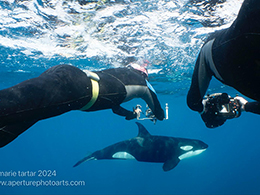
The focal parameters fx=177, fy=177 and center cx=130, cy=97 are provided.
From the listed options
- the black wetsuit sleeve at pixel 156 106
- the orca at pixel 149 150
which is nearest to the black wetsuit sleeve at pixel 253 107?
the black wetsuit sleeve at pixel 156 106

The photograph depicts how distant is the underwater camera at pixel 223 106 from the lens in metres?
3.30

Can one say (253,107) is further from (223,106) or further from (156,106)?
(156,106)

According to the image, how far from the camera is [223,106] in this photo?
3355mm

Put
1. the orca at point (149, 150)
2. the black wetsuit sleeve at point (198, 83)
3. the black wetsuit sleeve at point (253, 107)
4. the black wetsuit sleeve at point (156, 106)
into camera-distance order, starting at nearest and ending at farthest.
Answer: the black wetsuit sleeve at point (198, 83) < the black wetsuit sleeve at point (253, 107) < the black wetsuit sleeve at point (156, 106) < the orca at point (149, 150)

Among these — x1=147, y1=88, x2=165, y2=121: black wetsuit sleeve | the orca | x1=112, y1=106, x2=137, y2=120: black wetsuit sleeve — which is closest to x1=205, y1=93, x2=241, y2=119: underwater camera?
x1=147, y1=88, x2=165, y2=121: black wetsuit sleeve

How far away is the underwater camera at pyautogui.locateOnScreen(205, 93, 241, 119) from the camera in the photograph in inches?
130

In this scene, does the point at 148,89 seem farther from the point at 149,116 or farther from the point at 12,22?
the point at 12,22

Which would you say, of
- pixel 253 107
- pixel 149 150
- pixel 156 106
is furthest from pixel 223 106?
pixel 149 150

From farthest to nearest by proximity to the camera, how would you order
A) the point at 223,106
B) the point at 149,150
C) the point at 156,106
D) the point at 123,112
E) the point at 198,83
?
the point at 149,150 < the point at 123,112 < the point at 156,106 < the point at 223,106 < the point at 198,83

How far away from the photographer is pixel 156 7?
21.4ft

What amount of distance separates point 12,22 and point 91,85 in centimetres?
704

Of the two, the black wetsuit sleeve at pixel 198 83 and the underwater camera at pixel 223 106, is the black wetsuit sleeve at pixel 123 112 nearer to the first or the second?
the black wetsuit sleeve at pixel 198 83

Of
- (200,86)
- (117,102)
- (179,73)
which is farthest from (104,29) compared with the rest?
(179,73)

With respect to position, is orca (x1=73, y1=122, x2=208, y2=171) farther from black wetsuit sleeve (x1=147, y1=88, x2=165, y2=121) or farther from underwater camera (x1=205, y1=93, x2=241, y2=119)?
underwater camera (x1=205, y1=93, x2=241, y2=119)
